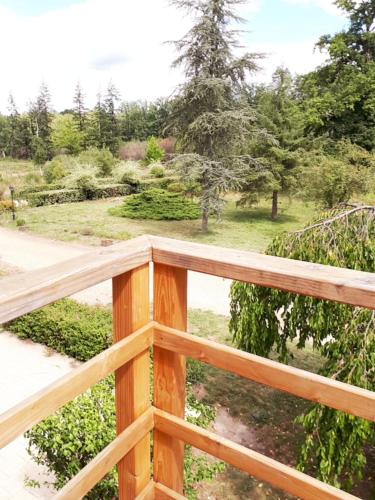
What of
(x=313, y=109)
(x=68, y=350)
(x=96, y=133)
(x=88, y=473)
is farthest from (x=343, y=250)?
(x=96, y=133)

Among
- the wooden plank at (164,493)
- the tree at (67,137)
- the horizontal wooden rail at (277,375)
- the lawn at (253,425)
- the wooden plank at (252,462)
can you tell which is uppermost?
the tree at (67,137)

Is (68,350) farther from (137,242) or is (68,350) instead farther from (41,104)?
(41,104)

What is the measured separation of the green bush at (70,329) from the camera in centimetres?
538

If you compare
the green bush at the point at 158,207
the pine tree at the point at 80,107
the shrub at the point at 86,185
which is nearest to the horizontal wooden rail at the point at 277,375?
the green bush at the point at 158,207

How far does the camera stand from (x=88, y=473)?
3.25ft

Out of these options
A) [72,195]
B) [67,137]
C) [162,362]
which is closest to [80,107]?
[67,137]

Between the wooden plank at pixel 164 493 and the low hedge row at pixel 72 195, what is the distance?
685 inches

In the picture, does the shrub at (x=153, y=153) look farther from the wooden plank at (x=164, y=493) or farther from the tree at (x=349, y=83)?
the wooden plank at (x=164, y=493)

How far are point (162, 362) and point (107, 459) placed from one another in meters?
0.31

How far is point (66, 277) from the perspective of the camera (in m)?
0.83

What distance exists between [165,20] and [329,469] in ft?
46.0

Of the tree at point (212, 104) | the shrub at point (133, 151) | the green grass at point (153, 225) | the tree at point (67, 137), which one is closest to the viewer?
the tree at point (212, 104)

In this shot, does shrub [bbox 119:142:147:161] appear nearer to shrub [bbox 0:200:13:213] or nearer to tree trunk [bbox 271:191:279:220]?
shrub [bbox 0:200:13:213]

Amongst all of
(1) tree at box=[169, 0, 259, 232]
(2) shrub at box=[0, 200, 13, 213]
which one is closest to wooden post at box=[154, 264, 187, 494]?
(1) tree at box=[169, 0, 259, 232]
